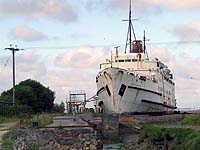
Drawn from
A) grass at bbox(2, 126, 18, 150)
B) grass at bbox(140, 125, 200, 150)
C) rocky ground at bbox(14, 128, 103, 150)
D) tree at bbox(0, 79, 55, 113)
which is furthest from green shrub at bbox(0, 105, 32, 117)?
grass at bbox(140, 125, 200, 150)

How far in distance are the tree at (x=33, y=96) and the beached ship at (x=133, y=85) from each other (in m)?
29.6

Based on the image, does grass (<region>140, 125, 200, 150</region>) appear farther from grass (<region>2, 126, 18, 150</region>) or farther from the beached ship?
the beached ship

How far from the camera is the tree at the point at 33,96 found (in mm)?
90625

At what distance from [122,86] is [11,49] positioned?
88.3 ft

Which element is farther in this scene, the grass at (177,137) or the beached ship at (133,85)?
the beached ship at (133,85)

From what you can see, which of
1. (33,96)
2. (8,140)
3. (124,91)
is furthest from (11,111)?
(8,140)

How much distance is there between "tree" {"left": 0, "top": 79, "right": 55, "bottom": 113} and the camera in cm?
9062

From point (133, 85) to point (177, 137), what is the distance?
29.0 m

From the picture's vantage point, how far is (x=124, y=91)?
54.0m

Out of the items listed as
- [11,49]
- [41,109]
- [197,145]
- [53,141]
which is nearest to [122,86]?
[53,141]

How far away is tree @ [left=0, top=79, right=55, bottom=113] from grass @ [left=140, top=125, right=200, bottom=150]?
57962 millimetres

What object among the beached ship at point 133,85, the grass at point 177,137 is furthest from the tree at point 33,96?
the grass at point 177,137

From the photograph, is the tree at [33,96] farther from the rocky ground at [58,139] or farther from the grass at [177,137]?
the grass at [177,137]

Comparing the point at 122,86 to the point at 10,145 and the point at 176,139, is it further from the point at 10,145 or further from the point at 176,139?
the point at 176,139
